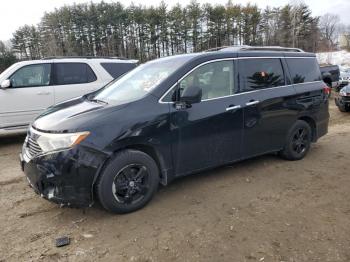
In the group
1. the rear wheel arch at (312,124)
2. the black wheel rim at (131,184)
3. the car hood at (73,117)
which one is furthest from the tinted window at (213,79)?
the rear wheel arch at (312,124)

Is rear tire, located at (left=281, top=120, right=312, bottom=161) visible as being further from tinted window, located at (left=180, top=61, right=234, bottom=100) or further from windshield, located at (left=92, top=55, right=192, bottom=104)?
windshield, located at (left=92, top=55, right=192, bottom=104)

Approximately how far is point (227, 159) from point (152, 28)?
149ft

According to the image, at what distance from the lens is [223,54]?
166 inches

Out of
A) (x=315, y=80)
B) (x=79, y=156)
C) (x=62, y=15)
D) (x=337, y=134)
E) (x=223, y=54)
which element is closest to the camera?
(x=79, y=156)

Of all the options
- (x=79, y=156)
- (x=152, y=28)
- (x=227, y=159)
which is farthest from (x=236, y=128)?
(x=152, y=28)

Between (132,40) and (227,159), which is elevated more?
(132,40)

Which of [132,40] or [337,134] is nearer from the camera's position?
[337,134]

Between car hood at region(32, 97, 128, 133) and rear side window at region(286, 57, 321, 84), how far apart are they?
312cm

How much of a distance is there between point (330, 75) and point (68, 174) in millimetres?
15020

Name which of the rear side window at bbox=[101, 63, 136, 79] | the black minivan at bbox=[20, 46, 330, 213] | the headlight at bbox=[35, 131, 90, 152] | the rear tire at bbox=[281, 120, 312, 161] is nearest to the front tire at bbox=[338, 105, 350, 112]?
the rear tire at bbox=[281, 120, 312, 161]

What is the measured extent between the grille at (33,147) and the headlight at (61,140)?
0.09 metres

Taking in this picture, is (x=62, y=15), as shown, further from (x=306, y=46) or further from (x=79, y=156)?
(x=79, y=156)

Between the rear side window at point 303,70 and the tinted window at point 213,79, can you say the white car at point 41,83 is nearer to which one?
the tinted window at point 213,79

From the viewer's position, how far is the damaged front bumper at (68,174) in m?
3.10
